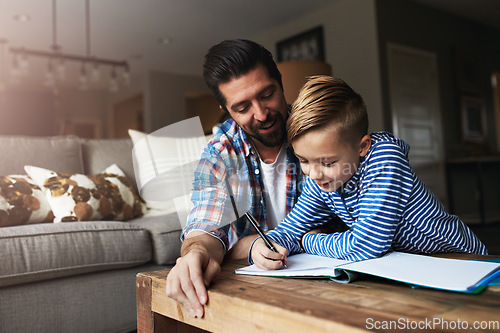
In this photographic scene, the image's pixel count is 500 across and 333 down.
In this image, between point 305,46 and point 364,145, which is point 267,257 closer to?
point 364,145

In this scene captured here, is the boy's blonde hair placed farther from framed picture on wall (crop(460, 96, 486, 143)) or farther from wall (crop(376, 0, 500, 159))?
framed picture on wall (crop(460, 96, 486, 143))

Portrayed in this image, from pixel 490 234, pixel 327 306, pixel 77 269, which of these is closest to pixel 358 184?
pixel 327 306

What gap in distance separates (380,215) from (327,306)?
0.93ft

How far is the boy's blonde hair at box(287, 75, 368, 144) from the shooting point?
29.3 inches

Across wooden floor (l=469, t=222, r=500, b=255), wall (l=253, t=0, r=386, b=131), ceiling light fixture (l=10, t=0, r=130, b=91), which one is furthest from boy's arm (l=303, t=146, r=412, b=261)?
ceiling light fixture (l=10, t=0, r=130, b=91)

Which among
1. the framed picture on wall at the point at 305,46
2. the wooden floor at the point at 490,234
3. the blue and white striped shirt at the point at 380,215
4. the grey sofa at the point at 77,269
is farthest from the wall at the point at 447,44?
the blue and white striped shirt at the point at 380,215

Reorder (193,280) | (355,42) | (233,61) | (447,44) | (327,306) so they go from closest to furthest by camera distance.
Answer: (327,306), (193,280), (233,61), (355,42), (447,44)

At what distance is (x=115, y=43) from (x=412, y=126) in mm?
4025

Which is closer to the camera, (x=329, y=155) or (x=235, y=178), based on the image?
(x=329, y=155)

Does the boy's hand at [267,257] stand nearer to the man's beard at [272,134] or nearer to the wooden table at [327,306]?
the wooden table at [327,306]

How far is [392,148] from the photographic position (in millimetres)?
750

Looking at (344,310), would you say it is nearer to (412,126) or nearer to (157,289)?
(157,289)

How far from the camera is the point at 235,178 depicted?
3.84 feet

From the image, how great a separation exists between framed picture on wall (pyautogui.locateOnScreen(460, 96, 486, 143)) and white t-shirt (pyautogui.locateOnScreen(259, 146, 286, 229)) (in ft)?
14.9
